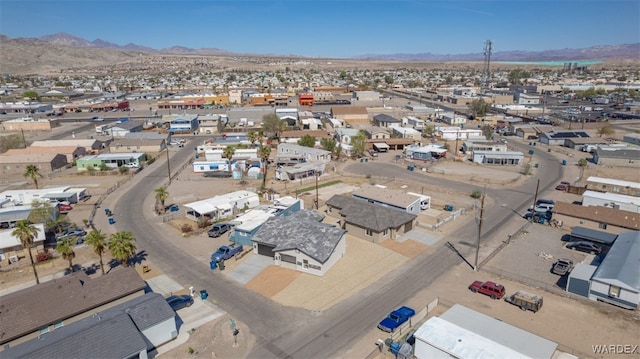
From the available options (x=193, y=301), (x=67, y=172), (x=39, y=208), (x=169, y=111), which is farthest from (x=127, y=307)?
(x=169, y=111)

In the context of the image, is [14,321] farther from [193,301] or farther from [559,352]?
[559,352]

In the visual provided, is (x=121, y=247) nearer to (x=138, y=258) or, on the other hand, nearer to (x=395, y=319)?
(x=138, y=258)

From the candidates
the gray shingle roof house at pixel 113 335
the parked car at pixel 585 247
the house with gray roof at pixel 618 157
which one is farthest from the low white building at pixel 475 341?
the house with gray roof at pixel 618 157

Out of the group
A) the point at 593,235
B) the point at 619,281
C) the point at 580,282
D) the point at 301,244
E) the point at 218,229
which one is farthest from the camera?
the point at 218,229

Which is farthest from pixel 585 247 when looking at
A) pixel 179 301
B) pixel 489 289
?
pixel 179 301

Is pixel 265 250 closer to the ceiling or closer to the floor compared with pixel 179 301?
closer to the ceiling

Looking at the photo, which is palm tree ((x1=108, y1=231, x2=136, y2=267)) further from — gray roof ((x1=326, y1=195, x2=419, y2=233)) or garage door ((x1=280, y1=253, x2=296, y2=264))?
gray roof ((x1=326, y1=195, x2=419, y2=233))

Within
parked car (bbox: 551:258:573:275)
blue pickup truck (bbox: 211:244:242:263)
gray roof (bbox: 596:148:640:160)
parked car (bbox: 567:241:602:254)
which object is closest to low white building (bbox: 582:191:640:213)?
parked car (bbox: 567:241:602:254)
